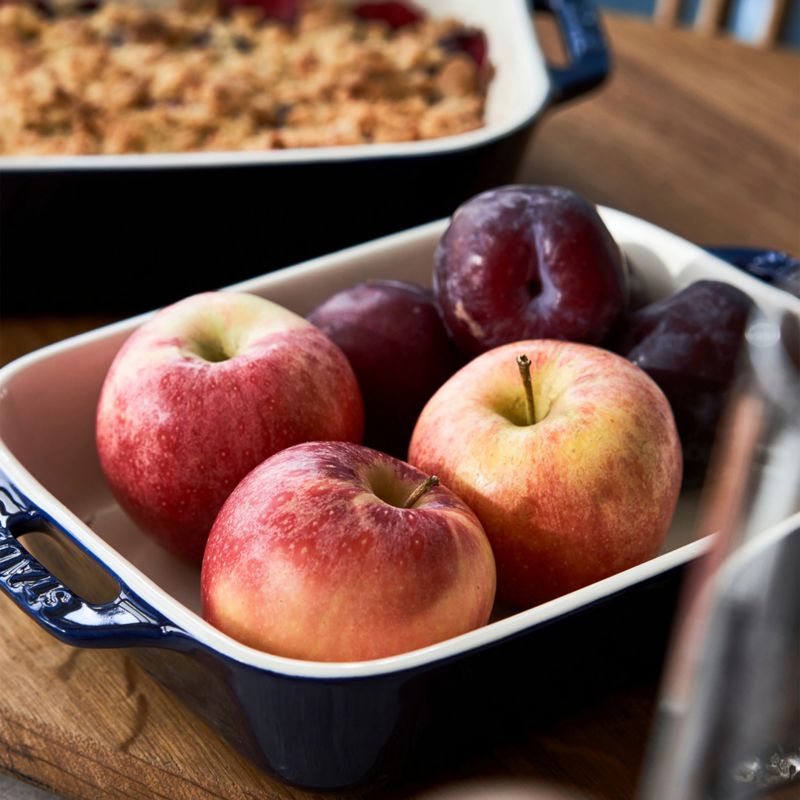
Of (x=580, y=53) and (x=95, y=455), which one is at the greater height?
(x=580, y=53)

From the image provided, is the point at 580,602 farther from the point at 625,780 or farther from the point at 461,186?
the point at 461,186

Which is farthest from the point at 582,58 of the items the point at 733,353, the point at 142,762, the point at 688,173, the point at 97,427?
the point at 142,762

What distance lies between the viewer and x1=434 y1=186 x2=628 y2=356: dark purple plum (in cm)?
58

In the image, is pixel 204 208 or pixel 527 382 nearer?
pixel 527 382

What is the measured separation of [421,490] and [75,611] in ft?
0.45

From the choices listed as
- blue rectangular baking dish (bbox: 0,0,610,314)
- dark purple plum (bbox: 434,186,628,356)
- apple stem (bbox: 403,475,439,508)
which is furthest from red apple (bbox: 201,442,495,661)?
blue rectangular baking dish (bbox: 0,0,610,314)

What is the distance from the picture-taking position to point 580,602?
0.45 metres

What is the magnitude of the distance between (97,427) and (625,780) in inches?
11.1

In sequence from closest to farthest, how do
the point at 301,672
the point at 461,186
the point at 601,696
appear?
the point at 301,672 < the point at 601,696 < the point at 461,186

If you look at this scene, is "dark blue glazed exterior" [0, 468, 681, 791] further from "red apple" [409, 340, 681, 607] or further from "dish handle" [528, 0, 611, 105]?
"dish handle" [528, 0, 611, 105]

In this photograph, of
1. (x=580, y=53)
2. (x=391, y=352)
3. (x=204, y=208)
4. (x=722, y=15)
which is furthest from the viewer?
(x=722, y=15)

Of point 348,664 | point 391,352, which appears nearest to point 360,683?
point 348,664

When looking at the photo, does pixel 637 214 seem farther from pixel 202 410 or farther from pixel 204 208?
pixel 202 410

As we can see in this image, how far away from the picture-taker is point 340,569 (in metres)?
0.44
